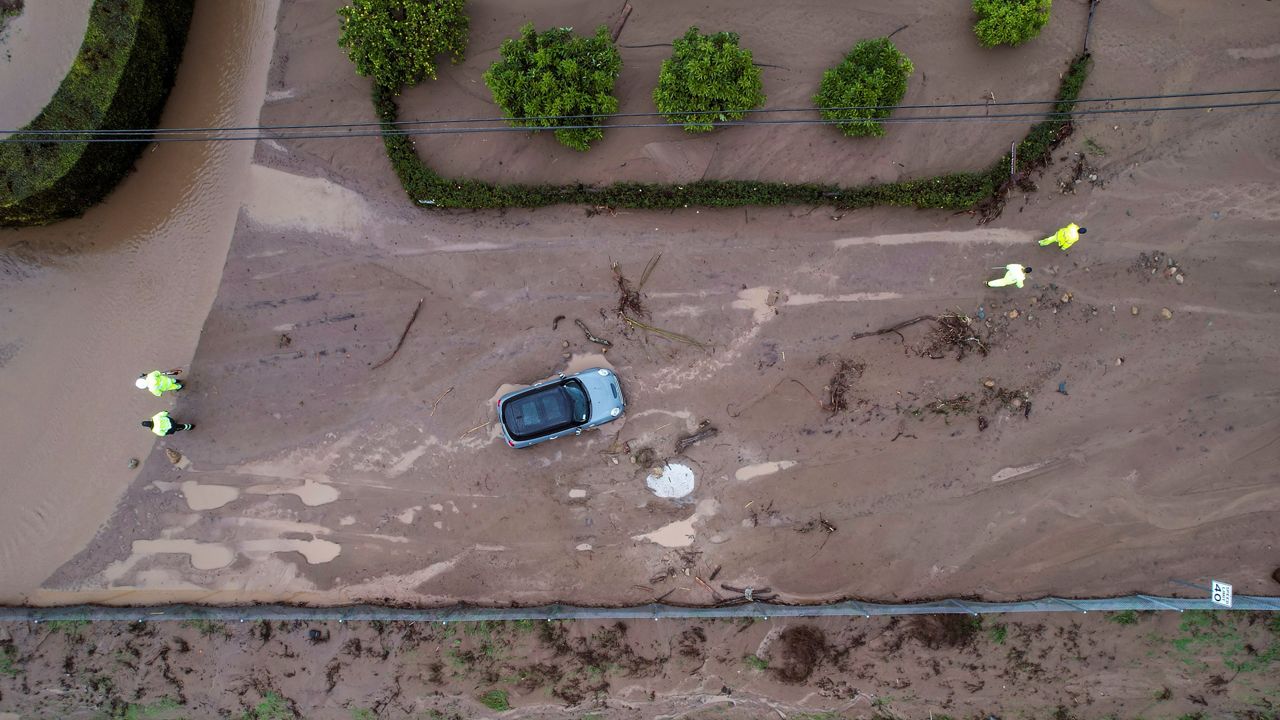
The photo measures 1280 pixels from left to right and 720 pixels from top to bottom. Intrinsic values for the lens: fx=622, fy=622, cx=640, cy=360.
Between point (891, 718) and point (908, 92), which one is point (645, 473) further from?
point (908, 92)

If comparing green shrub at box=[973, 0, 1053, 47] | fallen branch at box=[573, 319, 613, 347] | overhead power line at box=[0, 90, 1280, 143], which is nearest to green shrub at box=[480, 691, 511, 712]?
fallen branch at box=[573, 319, 613, 347]

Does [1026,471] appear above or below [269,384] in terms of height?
below

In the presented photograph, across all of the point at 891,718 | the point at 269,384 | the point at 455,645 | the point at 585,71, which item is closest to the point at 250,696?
the point at 455,645

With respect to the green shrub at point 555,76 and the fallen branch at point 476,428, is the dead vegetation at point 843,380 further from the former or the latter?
the fallen branch at point 476,428

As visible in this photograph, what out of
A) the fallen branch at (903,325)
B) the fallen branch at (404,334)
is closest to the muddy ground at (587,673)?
the fallen branch at (404,334)

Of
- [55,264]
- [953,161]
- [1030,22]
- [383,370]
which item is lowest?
[383,370]

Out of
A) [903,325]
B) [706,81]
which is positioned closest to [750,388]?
[903,325]
